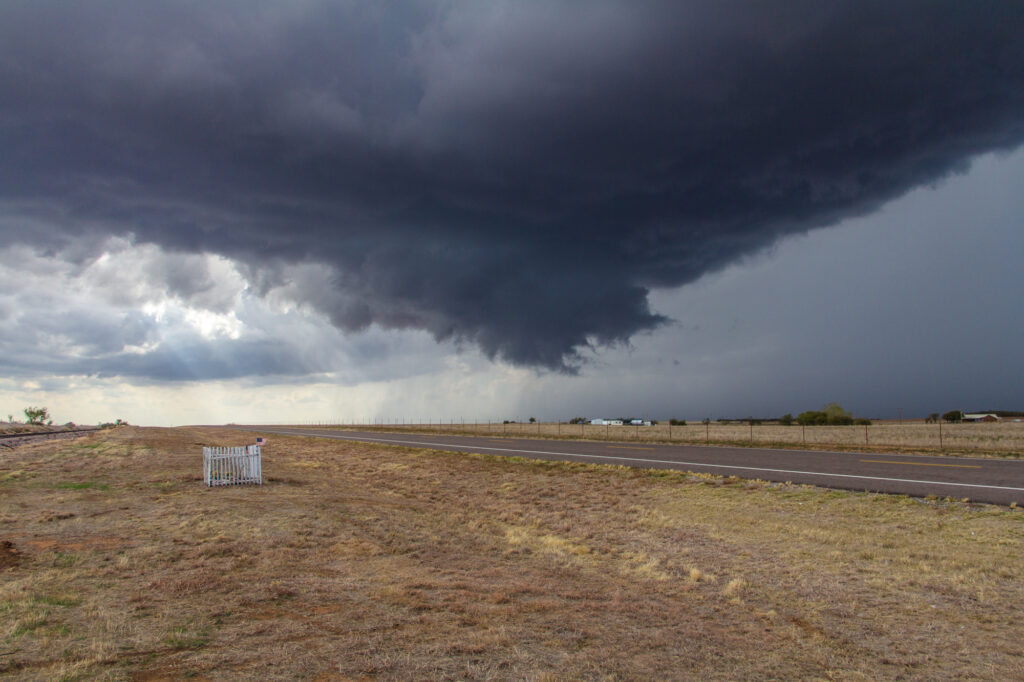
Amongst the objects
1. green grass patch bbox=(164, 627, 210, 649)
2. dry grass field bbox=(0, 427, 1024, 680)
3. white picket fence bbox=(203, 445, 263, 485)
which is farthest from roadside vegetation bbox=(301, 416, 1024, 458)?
green grass patch bbox=(164, 627, 210, 649)

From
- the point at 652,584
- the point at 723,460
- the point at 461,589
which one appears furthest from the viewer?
the point at 723,460

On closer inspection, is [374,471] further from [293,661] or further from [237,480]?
[293,661]

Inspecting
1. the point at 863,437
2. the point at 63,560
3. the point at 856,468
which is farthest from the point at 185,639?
the point at 863,437

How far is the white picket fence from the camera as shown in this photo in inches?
793

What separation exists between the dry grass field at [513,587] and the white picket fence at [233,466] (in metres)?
2.89

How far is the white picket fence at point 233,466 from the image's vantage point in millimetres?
20141

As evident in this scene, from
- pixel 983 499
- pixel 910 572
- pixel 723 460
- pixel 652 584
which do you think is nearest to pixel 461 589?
pixel 652 584

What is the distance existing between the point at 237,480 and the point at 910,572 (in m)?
19.7

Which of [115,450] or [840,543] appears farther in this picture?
[115,450]

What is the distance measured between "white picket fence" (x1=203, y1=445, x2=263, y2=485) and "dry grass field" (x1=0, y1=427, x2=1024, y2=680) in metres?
2.89

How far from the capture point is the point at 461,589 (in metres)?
8.92

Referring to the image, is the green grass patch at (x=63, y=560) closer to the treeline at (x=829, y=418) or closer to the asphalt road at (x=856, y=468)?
the asphalt road at (x=856, y=468)

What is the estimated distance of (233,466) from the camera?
2080 cm

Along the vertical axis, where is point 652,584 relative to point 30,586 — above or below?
below
